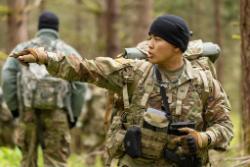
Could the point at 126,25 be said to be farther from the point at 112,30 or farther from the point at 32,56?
the point at 32,56

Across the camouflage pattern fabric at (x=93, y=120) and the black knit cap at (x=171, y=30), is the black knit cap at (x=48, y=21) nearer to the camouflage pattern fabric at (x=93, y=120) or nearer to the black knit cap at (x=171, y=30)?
the black knit cap at (x=171, y=30)

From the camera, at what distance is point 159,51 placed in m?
4.78

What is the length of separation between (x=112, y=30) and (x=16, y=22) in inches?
117

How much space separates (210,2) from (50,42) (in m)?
16.2

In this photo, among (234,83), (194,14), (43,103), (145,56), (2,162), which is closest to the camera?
(145,56)

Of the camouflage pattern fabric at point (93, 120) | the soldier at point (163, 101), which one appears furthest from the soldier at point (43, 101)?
the camouflage pattern fabric at point (93, 120)

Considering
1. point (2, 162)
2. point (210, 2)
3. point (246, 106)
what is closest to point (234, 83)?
point (210, 2)

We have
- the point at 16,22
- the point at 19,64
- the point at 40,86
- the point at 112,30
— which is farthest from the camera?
the point at 112,30

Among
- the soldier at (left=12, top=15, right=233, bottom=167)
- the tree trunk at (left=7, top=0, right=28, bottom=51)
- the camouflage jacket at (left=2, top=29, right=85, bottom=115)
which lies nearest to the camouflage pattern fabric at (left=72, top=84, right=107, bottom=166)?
the tree trunk at (left=7, top=0, right=28, bottom=51)

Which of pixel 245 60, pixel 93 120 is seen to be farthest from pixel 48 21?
pixel 93 120

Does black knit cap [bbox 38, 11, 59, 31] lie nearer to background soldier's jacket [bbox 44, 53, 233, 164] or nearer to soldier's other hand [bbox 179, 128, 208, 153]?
background soldier's jacket [bbox 44, 53, 233, 164]

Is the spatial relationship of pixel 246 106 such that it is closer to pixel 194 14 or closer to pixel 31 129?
pixel 31 129

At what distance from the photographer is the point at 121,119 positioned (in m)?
5.02

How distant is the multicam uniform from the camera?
806cm
